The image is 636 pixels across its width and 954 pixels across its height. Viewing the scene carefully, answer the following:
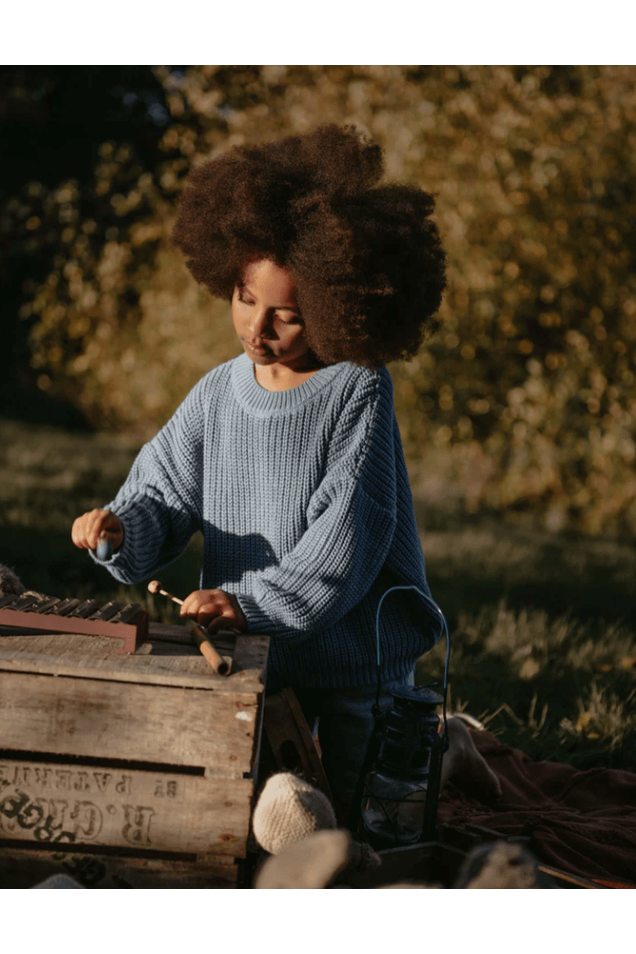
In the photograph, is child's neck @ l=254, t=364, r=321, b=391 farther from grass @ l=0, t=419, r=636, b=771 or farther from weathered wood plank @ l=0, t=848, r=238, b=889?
grass @ l=0, t=419, r=636, b=771

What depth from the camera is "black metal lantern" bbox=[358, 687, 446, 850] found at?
1.85m

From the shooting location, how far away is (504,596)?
13.9 ft

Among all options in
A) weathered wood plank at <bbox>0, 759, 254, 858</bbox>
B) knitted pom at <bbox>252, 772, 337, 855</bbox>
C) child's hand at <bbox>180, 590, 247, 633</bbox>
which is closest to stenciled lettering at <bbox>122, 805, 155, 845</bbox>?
weathered wood plank at <bbox>0, 759, 254, 858</bbox>

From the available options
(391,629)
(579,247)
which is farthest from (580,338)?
(391,629)

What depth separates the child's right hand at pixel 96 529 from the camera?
187cm

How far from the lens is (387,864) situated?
169 cm

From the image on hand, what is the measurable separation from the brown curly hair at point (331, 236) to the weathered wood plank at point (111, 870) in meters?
1.09

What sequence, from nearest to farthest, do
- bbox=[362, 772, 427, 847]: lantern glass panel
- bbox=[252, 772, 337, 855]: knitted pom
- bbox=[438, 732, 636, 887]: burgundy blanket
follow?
bbox=[252, 772, 337, 855]: knitted pom
bbox=[362, 772, 427, 847]: lantern glass panel
bbox=[438, 732, 636, 887]: burgundy blanket

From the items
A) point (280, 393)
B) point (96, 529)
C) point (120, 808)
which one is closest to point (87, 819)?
point (120, 808)

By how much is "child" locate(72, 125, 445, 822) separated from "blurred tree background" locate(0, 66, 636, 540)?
11.0ft

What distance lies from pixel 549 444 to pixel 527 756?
325 centimetres

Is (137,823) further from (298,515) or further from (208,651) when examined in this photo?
(298,515)

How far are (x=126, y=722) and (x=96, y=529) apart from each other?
0.48 metres
